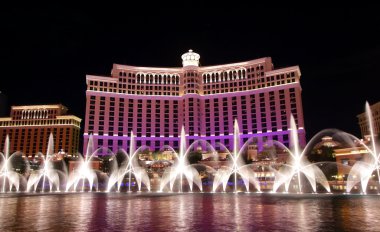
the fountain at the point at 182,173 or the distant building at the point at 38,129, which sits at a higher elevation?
the distant building at the point at 38,129

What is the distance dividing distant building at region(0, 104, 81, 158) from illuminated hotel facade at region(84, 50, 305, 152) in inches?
1269

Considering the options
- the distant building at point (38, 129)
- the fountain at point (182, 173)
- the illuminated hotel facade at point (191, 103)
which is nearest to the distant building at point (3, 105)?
the distant building at point (38, 129)

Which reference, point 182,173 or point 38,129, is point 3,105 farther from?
point 182,173

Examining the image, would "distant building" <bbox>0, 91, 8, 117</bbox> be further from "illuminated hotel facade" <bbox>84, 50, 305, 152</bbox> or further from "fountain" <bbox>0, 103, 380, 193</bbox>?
"fountain" <bbox>0, 103, 380, 193</bbox>

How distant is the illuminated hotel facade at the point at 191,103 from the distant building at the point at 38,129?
106 ft

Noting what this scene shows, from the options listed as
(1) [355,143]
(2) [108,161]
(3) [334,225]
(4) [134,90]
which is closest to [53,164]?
(2) [108,161]

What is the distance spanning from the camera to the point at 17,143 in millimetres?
151000

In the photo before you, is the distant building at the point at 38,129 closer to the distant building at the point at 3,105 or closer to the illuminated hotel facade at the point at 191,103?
the illuminated hotel facade at the point at 191,103

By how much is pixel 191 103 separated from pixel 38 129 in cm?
8038

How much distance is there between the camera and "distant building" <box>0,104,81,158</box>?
150875 millimetres

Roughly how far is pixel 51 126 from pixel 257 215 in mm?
153890

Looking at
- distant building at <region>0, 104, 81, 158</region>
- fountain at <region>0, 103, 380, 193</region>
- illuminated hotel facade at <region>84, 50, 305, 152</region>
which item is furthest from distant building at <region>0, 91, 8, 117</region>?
fountain at <region>0, 103, 380, 193</region>

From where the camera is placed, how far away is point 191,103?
133 m

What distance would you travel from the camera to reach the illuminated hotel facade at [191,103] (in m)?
127
